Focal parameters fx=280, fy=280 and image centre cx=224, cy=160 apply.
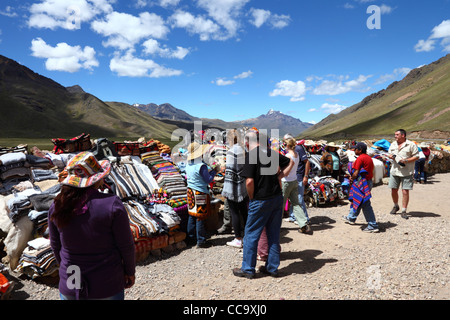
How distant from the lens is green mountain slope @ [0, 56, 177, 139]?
114m

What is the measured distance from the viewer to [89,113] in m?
150

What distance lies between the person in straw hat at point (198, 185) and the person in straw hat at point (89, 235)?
2771 mm

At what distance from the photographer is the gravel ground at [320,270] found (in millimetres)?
3484

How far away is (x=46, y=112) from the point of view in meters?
130

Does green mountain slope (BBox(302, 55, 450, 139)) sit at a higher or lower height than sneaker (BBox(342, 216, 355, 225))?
higher

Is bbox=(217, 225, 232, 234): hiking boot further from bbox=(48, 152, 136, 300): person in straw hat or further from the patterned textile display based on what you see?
bbox=(48, 152, 136, 300): person in straw hat

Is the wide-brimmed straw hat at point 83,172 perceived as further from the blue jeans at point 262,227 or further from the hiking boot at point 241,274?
the hiking boot at point 241,274

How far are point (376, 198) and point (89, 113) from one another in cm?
16334

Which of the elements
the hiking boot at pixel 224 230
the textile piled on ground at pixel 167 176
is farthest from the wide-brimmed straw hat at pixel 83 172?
the hiking boot at pixel 224 230

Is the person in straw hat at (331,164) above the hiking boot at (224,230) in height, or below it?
above

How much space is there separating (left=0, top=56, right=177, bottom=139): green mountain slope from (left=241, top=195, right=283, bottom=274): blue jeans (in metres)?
121

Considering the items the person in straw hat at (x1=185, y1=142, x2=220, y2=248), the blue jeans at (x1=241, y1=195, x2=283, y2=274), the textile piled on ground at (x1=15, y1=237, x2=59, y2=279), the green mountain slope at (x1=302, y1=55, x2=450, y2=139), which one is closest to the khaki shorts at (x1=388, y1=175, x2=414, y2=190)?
the blue jeans at (x1=241, y1=195, x2=283, y2=274)

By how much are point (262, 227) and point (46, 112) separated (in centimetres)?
15347

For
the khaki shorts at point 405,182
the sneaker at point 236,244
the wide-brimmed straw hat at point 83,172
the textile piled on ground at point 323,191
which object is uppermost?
the wide-brimmed straw hat at point 83,172
